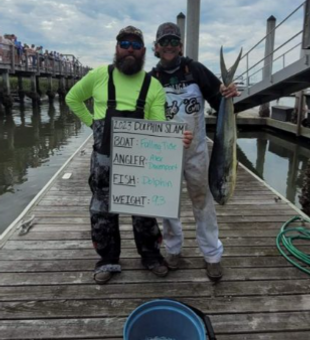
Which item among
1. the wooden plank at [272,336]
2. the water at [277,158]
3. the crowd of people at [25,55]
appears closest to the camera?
the wooden plank at [272,336]

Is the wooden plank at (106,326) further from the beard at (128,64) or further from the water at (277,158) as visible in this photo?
the water at (277,158)

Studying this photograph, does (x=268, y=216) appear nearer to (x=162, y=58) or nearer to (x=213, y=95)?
(x=213, y=95)

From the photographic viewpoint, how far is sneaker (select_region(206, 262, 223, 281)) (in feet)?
8.43

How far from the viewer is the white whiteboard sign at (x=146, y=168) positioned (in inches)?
89.0

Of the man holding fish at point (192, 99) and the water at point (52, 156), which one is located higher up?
the man holding fish at point (192, 99)

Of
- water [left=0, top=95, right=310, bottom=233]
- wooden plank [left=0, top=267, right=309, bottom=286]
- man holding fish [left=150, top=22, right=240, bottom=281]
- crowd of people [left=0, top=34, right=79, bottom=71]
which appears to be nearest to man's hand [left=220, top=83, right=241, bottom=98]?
man holding fish [left=150, top=22, right=240, bottom=281]

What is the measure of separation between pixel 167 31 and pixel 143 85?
0.40m

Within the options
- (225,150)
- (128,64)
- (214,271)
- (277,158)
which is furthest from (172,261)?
(277,158)

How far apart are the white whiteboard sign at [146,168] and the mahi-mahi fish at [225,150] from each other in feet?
0.78

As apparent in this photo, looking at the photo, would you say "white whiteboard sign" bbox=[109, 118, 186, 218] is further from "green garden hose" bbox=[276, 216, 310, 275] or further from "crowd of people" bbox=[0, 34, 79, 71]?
"crowd of people" bbox=[0, 34, 79, 71]

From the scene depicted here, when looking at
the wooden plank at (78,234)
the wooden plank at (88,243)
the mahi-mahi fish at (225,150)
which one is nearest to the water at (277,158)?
the wooden plank at (78,234)

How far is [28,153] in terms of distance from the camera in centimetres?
1017

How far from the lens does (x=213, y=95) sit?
7.75 ft

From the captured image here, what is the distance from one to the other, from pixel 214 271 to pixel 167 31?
5.84ft
